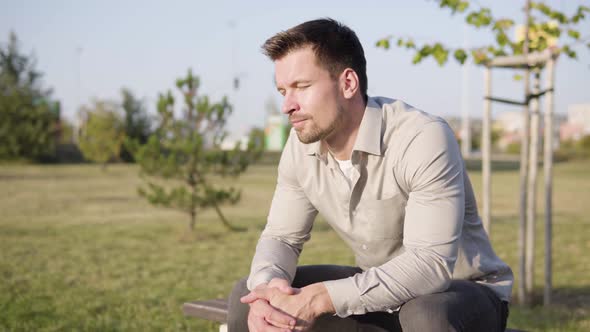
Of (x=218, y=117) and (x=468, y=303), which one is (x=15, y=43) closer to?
(x=218, y=117)

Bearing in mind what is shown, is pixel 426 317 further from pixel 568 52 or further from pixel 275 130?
pixel 275 130

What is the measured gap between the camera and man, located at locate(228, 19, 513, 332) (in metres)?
2.27

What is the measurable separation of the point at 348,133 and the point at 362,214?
1.09 feet

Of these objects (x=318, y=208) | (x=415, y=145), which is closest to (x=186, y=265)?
(x=318, y=208)

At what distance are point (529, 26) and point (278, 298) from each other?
389cm

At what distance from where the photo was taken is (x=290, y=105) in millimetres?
2518

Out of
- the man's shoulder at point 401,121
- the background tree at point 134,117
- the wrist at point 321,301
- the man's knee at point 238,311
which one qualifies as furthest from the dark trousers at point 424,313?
the background tree at point 134,117

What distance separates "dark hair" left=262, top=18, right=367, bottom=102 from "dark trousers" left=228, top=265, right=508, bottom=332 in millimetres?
887

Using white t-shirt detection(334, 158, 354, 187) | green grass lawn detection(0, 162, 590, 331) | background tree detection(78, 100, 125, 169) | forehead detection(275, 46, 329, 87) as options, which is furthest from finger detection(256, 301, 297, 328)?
background tree detection(78, 100, 125, 169)

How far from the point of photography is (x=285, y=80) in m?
2.52

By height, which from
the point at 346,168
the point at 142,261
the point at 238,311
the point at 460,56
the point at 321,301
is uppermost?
the point at 460,56

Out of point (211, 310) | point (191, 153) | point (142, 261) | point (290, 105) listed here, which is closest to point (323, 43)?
point (290, 105)

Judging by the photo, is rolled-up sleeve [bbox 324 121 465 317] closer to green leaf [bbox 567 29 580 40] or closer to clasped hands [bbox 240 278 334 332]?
clasped hands [bbox 240 278 334 332]

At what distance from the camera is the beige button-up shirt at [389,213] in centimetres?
228
